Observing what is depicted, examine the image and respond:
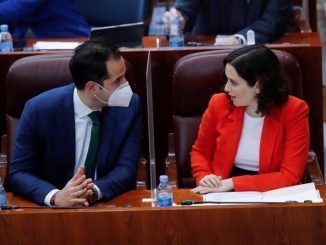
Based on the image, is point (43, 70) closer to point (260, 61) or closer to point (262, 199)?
point (260, 61)

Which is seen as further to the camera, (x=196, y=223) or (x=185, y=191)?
(x=185, y=191)

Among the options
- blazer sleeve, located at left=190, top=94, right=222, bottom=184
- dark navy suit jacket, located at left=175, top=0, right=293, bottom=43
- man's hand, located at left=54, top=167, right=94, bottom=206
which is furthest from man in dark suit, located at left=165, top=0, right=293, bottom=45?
man's hand, located at left=54, top=167, right=94, bottom=206

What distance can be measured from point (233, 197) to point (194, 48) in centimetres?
92

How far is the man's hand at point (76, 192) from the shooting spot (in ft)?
8.27

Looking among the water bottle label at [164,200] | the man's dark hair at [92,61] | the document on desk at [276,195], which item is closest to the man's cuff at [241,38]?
the man's dark hair at [92,61]

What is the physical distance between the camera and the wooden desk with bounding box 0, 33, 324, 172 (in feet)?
10.6

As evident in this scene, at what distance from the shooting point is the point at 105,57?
8.86ft

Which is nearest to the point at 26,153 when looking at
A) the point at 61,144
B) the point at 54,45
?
the point at 61,144

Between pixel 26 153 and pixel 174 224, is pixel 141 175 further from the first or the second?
pixel 174 224

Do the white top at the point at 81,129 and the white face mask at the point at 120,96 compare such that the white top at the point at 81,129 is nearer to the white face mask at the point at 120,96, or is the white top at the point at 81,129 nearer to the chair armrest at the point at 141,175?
the white face mask at the point at 120,96

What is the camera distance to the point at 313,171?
298 cm

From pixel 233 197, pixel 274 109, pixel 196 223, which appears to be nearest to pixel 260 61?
pixel 274 109

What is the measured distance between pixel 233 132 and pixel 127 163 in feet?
1.21

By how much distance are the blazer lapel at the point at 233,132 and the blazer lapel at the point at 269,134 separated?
8cm
